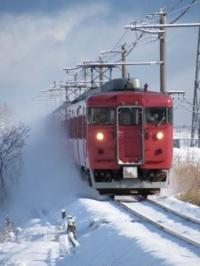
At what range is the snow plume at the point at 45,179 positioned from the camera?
21.2 meters

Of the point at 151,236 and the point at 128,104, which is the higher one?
the point at 128,104

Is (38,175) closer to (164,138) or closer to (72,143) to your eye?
(72,143)

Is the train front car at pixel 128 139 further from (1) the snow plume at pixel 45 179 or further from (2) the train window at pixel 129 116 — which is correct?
(1) the snow plume at pixel 45 179

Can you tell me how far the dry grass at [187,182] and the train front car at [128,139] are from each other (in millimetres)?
1312

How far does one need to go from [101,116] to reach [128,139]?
0.97 meters

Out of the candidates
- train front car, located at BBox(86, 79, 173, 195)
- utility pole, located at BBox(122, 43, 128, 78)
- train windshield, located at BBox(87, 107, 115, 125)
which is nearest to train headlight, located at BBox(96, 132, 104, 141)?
train front car, located at BBox(86, 79, 173, 195)

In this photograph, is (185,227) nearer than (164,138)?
Yes

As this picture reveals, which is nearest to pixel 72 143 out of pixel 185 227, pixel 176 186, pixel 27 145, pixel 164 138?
pixel 176 186

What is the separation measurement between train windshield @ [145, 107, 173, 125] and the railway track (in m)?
2.17

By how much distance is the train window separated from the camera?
56.6 feet

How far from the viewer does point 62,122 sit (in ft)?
87.1

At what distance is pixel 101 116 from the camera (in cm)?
1736

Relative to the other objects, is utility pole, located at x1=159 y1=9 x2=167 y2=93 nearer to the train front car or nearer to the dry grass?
the dry grass

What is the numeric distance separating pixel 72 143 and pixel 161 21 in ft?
16.9
